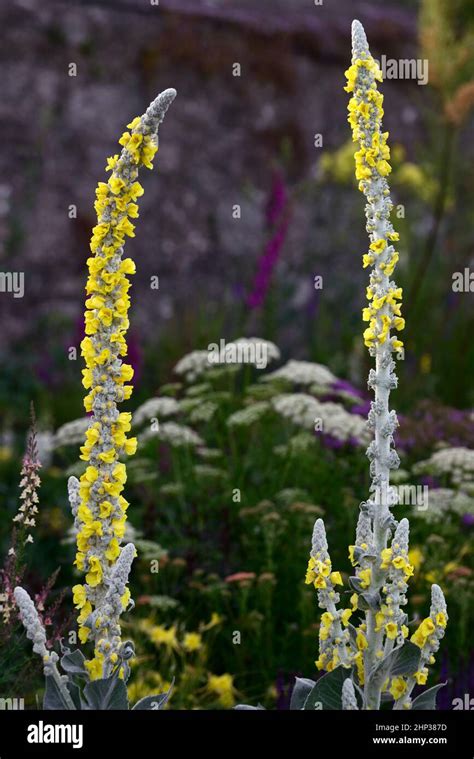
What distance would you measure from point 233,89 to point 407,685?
6625mm

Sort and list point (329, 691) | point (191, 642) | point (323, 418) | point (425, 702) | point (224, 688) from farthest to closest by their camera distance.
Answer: point (323, 418)
point (191, 642)
point (224, 688)
point (425, 702)
point (329, 691)

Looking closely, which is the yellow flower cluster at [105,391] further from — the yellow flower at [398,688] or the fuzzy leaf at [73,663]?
the yellow flower at [398,688]

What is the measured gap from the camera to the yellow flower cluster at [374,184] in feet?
9.36

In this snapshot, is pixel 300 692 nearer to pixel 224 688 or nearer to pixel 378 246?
pixel 224 688

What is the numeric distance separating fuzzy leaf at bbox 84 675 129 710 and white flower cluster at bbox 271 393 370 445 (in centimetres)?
205

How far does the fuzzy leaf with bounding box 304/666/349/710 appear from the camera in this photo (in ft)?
9.34

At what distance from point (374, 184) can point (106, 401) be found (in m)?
0.89

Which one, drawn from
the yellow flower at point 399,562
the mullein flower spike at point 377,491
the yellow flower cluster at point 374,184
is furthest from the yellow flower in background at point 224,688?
the yellow flower cluster at point 374,184

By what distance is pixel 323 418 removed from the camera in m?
4.75

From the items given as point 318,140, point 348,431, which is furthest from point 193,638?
point 318,140

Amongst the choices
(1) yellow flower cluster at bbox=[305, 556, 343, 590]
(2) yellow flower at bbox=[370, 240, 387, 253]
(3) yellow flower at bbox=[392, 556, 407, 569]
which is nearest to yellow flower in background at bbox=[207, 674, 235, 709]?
(1) yellow flower cluster at bbox=[305, 556, 343, 590]

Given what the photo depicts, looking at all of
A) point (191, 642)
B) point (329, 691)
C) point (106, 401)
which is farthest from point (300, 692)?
point (191, 642)

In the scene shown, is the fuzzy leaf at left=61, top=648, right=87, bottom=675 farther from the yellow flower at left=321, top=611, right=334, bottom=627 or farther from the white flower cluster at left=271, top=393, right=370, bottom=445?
the white flower cluster at left=271, top=393, right=370, bottom=445
